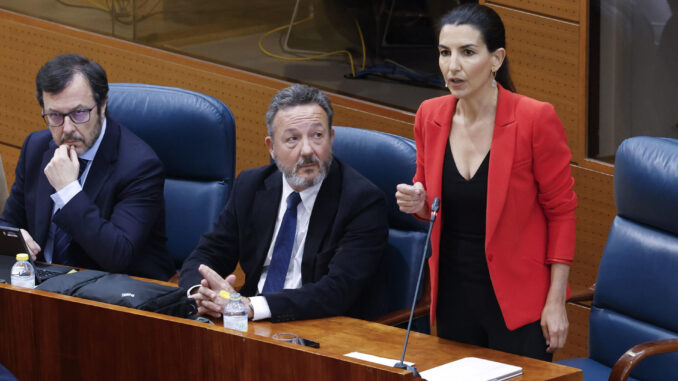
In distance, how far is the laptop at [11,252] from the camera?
260 centimetres

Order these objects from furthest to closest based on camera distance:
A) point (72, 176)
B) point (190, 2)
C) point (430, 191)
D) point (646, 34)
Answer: point (190, 2) < point (646, 34) < point (72, 176) < point (430, 191)

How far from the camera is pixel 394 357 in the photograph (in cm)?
210

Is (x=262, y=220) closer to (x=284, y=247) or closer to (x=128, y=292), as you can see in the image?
(x=284, y=247)

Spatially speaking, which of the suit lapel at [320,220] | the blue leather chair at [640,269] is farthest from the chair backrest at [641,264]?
the suit lapel at [320,220]

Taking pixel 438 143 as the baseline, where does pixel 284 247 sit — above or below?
below

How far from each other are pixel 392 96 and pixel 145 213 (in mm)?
1283

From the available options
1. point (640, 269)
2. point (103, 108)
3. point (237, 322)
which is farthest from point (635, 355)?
point (103, 108)

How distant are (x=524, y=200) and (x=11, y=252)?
1.44 m

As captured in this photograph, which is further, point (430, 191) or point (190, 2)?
point (190, 2)

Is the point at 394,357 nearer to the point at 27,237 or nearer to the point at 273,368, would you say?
the point at 273,368

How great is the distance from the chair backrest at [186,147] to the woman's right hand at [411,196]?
1.05 meters

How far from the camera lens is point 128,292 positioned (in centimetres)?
231

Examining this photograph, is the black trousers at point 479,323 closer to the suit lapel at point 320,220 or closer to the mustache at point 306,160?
the suit lapel at point 320,220

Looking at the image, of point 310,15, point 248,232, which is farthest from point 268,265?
point 310,15
